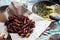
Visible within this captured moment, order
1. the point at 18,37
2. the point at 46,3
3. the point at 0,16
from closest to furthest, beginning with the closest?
the point at 18,37
the point at 0,16
the point at 46,3

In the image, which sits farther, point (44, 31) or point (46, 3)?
point (46, 3)

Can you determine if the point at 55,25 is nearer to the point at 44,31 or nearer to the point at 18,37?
the point at 44,31

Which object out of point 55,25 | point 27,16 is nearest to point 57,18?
point 55,25

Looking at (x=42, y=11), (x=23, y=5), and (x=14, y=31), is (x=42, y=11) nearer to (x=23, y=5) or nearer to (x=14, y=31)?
(x=23, y=5)

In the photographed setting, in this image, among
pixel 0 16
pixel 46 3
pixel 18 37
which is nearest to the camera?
pixel 18 37

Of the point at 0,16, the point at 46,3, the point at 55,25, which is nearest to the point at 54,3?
the point at 46,3

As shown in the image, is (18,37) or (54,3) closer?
(18,37)
